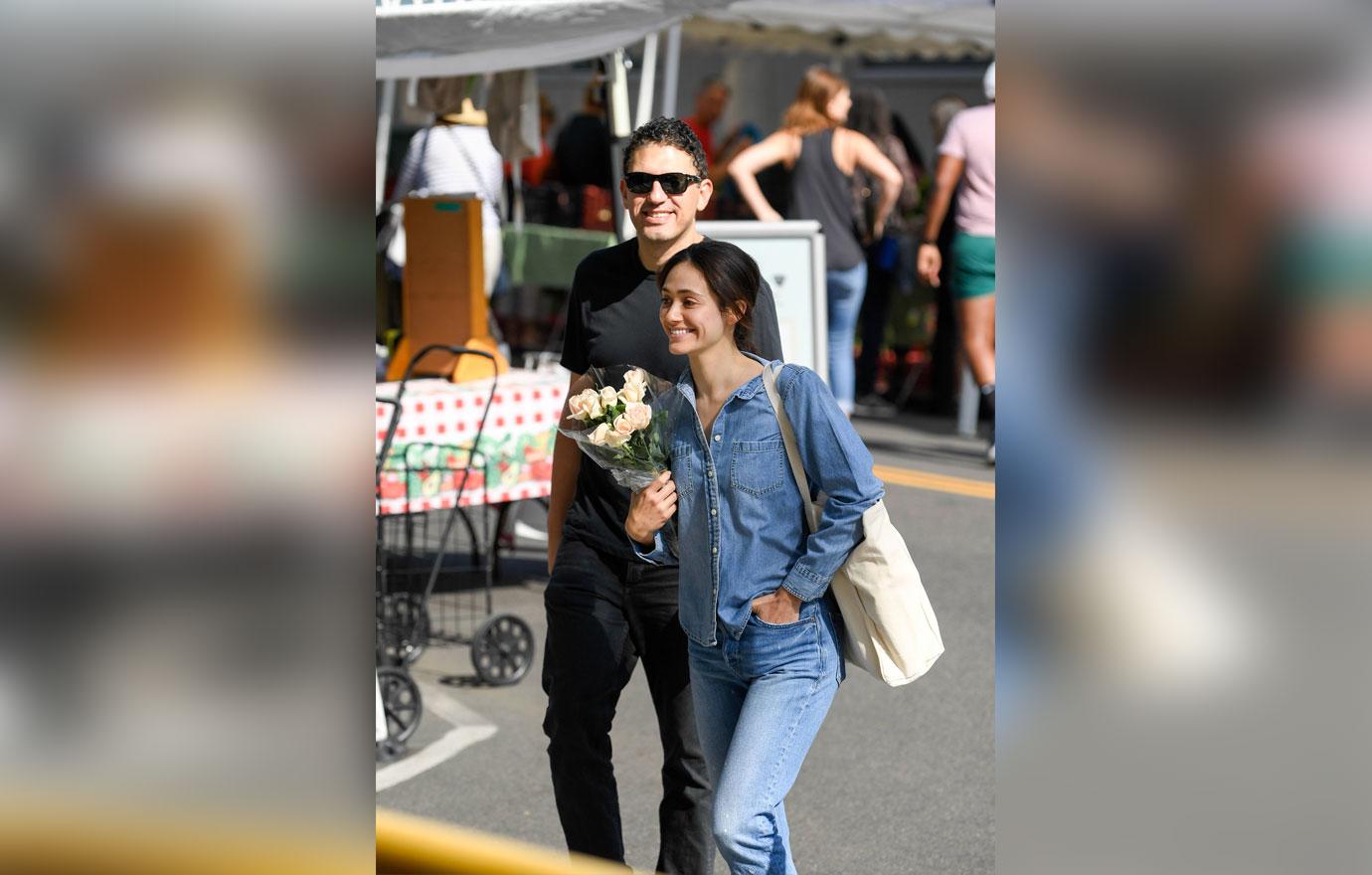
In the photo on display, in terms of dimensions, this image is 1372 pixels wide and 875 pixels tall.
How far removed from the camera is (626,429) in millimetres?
3443

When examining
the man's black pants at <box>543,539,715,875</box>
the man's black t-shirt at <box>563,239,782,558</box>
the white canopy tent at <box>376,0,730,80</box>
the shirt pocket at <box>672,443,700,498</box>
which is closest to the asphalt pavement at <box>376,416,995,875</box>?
the man's black pants at <box>543,539,715,875</box>

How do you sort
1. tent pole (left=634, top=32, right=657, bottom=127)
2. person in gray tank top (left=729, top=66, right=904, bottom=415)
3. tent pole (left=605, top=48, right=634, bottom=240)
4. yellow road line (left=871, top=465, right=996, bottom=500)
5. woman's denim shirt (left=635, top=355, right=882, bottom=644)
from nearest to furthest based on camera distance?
woman's denim shirt (left=635, top=355, right=882, bottom=644) → tent pole (left=605, top=48, right=634, bottom=240) → yellow road line (left=871, top=465, right=996, bottom=500) → person in gray tank top (left=729, top=66, right=904, bottom=415) → tent pole (left=634, top=32, right=657, bottom=127)

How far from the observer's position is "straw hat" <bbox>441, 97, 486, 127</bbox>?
372 inches

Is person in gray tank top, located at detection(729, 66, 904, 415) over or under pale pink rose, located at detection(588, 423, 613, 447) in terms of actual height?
over

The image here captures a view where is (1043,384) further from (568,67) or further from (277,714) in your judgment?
(568,67)

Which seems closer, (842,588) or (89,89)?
(89,89)

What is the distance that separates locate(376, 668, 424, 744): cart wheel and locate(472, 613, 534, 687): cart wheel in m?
0.65

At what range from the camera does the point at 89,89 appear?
165 centimetres

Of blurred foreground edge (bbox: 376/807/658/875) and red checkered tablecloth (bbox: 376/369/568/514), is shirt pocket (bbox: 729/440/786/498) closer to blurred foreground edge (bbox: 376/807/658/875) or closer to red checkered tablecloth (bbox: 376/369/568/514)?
blurred foreground edge (bbox: 376/807/658/875)

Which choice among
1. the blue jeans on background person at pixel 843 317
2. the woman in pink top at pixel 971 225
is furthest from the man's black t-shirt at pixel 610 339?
the blue jeans on background person at pixel 843 317

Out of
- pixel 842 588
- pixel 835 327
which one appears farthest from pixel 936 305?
pixel 842 588

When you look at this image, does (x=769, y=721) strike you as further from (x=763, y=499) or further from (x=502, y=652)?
(x=502, y=652)

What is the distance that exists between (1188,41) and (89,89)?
3.38 ft

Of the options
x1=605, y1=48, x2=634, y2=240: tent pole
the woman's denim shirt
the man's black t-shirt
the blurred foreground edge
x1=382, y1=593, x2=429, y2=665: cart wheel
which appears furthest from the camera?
x1=605, y1=48, x2=634, y2=240: tent pole
